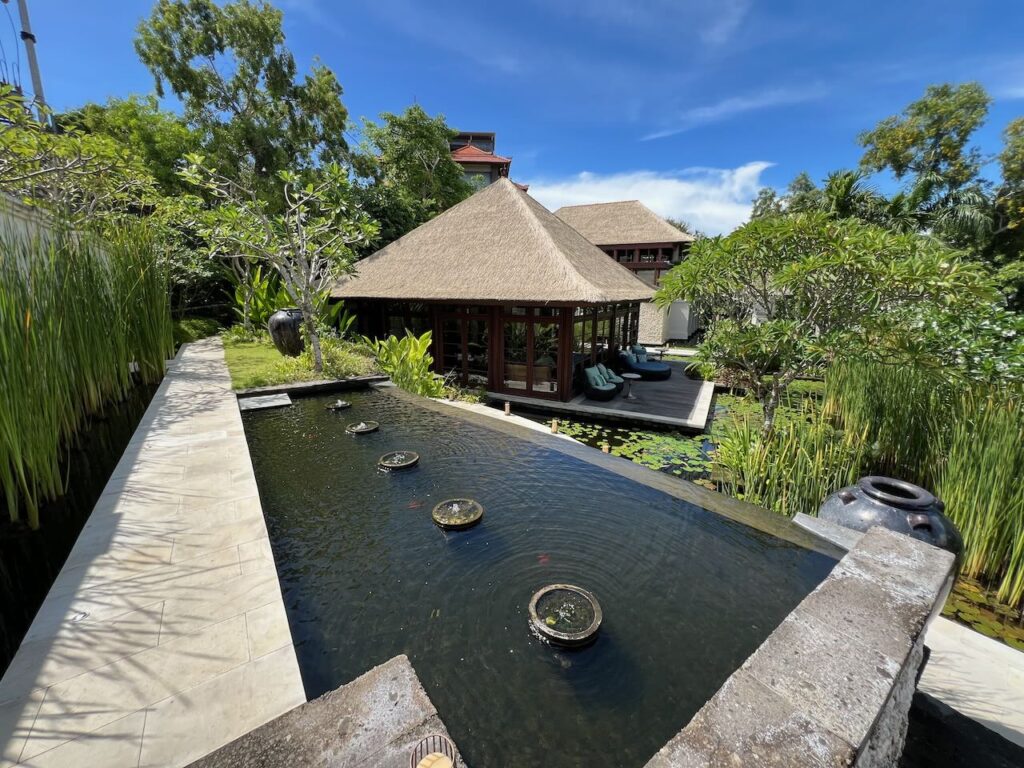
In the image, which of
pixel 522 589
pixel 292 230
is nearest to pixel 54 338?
pixel 522 589

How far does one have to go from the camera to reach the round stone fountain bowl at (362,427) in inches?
240

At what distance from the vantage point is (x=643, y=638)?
2666mm

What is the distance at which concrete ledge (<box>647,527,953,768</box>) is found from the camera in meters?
1.25

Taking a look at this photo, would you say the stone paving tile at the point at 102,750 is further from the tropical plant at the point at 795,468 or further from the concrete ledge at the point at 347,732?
the tropical plant at the point at 795,468

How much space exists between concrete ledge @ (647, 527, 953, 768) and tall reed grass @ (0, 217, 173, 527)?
4740 millimetres

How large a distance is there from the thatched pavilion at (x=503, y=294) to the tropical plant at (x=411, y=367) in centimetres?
178

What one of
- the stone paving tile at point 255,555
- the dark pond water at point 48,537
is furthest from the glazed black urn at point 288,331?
the stone paving tile at point 255,555

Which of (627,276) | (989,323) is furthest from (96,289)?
(627,276)

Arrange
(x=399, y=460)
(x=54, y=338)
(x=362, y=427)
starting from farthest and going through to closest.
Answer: (x=362, y=427) < (x=399, y=460) < (x=54, y=338)

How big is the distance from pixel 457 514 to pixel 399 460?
4.80 ft

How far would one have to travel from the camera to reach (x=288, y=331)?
1022 cm

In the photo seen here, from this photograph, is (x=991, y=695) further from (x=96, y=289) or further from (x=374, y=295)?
(x=374, y=295)

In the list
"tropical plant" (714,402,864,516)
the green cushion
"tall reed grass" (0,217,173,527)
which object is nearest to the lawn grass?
"tall reed grass" (0,217,173,527)

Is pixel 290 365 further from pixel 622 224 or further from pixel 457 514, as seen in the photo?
pixel 622 224
